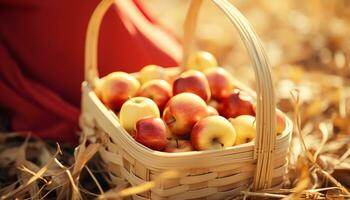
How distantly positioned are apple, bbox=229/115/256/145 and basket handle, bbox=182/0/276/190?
0.26 feet

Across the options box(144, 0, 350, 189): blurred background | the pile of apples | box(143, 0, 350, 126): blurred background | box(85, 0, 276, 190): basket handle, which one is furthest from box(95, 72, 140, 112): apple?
box(143, 0, 350, 126): blurred background

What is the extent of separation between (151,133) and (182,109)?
4.2 inches

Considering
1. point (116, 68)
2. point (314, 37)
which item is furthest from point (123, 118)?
point (314, 37)

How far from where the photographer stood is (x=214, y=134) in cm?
109

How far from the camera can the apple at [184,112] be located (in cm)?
116

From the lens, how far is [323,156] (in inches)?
55.6

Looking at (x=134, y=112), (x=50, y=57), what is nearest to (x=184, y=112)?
(x=134, y=112)

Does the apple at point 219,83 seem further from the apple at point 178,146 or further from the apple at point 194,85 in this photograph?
the apple at point 178,146

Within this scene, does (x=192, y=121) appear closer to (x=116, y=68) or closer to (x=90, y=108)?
(x=90, y=108)

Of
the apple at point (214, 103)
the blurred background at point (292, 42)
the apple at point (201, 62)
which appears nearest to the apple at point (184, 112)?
the apple at point (214, 103)

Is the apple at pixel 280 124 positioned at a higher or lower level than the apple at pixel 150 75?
lower

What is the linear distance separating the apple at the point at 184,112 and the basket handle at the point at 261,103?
17cm

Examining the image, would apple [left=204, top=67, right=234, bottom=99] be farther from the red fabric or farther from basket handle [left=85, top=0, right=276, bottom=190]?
the red fabric

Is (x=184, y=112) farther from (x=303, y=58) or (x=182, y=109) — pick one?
(x=303, y=58)
